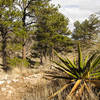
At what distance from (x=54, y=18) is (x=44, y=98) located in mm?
11599

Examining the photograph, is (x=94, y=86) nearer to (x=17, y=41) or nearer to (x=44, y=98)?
(x=44, y=98)

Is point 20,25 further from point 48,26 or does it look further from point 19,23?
point 48,26

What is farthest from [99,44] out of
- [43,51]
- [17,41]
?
[43,51]

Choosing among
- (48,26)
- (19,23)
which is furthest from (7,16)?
(48,26)

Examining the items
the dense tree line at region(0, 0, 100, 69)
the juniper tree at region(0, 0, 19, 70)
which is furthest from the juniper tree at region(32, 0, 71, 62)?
the juniper tree at region(0, 0, 19, 70)

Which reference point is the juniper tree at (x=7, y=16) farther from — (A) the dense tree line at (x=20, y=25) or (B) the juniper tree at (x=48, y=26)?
(B) the juniper tree at (x=48, y=26)

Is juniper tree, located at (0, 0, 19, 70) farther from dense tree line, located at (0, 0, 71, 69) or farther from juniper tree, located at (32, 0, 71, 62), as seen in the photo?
juniper tree, located at (32, 0, 71, 62)

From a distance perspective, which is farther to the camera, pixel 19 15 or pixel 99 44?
pixel 19 15

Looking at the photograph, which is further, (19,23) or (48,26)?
(48,26)

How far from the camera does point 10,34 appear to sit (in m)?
11.0

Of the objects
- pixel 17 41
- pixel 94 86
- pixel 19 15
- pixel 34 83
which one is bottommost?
pixel 34 83

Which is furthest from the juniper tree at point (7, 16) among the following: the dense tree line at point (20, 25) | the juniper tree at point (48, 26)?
the juniper tree at point (48, 26)

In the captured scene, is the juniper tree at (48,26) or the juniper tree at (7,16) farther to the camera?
the juniper tree at (48,26)

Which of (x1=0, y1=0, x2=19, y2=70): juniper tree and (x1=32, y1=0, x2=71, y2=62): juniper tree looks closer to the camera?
(x1=0, y1=0, x2=19, y2=70): juniper tree
